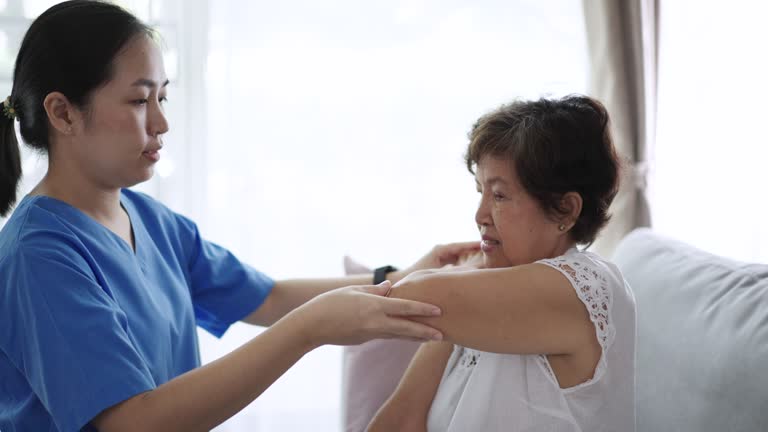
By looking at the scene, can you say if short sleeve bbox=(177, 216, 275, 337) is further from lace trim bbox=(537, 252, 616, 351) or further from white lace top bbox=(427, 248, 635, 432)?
lace trim bbox=(537, 252, 616, 351)

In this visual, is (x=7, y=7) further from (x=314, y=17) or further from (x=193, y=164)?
(x=314, y=17)

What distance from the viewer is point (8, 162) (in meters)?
1.45

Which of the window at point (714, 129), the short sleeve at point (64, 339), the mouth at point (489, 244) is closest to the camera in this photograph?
the short sleeve at point (64, 339)

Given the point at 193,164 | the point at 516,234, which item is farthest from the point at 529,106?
the point at 193,164

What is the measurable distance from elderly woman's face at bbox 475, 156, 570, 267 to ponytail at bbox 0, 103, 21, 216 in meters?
0.93

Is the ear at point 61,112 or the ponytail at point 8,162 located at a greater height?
the ear at point 61,112

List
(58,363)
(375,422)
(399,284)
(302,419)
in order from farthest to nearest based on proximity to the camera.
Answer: (302,419)
(375,422)
(399,284)
(58,363)

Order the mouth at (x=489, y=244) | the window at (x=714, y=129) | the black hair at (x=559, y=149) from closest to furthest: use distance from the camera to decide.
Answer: the black hair at (x=559, y=149)
the mouth at (x=489, y=244)
the window at (x=714, y=129)

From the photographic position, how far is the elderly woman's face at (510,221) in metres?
1.35

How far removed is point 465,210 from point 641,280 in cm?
94

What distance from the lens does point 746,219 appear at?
274 centimetres

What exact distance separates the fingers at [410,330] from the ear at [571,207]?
347 mm

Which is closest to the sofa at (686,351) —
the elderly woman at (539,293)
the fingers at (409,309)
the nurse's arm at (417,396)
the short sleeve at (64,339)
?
the elderly woman at (539,293)

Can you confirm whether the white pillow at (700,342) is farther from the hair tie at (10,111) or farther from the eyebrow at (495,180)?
the hair tie at (10,111)
